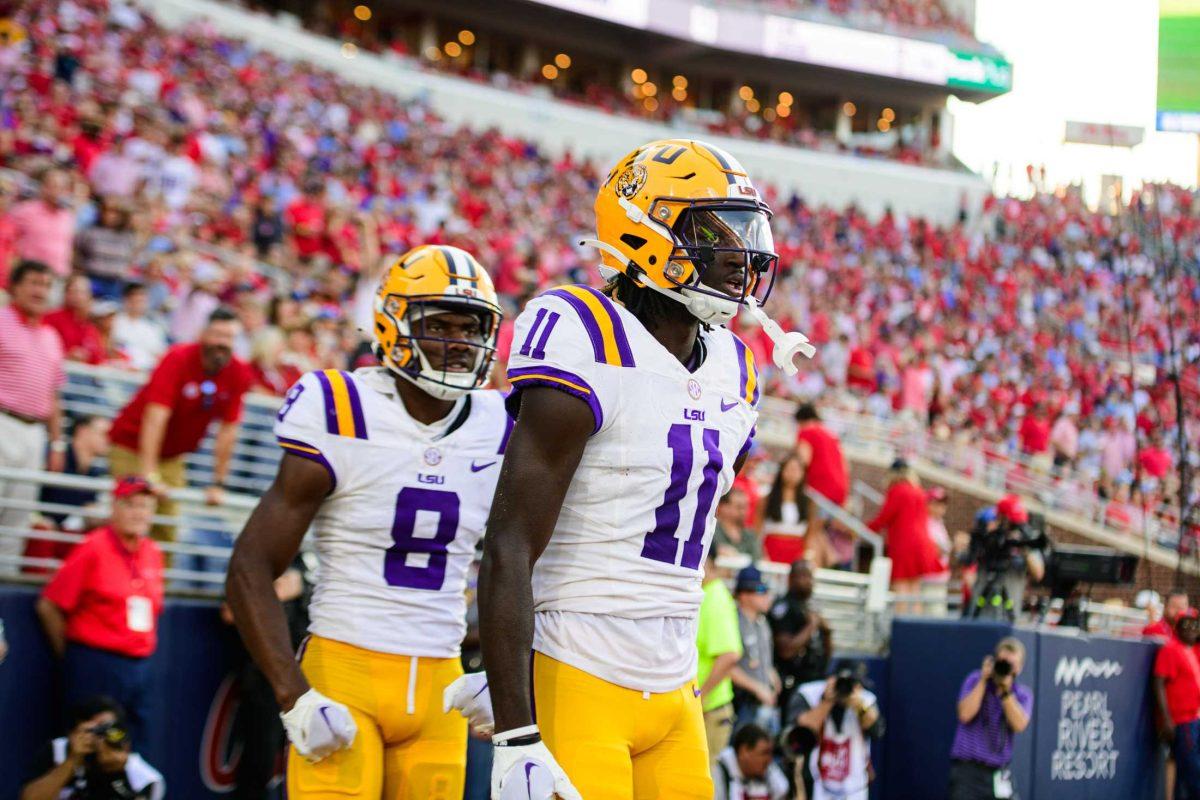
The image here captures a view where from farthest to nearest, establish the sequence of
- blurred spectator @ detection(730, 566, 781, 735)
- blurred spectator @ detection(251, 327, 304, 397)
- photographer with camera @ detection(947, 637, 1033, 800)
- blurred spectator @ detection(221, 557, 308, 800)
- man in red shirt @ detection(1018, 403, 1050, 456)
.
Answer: man in red shirt @ detection(1018, 403, 1050, 456) → blurred spectator @ detection(251, 327, 304, 397) → photographer with camera @ detection(947, 637, 1033, 800) → blurred spectator @ detection(730, 566, 781, 735) → blurred spectator @ detection(221, 557, 308, 800)

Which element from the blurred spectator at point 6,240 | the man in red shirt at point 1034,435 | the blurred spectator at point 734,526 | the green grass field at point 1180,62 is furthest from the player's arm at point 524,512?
the green grass field at point 1180,62

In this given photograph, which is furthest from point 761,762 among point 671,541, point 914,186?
point 914,186

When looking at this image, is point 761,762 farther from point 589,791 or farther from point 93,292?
point 93,292

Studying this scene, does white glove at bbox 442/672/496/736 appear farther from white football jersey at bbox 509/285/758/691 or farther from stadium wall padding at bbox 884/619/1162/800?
stadium wall padding at bbox 884/619/1162/800

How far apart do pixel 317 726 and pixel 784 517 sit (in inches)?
268

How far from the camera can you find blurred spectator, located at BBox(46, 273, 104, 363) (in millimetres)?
A: 8227

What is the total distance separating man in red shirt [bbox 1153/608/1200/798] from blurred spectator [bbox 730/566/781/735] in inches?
149

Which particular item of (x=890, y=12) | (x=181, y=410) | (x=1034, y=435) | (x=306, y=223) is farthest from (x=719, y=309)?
(x=890, y=12)

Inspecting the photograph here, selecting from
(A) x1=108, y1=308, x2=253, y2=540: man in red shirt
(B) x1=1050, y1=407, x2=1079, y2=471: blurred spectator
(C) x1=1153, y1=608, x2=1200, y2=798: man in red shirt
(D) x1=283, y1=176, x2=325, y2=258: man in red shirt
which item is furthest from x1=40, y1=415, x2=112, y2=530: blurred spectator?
(B) x1=1050, y1=407, x2=1079, y2=471: blurred spectator

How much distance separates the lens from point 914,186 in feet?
113

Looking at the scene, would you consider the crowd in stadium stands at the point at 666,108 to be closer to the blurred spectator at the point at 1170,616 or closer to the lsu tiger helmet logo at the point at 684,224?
the blurred spectator at the point at 1170,616

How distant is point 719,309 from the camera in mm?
3123

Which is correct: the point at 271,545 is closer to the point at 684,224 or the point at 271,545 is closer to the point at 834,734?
the point at 684,224

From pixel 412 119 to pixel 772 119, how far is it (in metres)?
16.4
